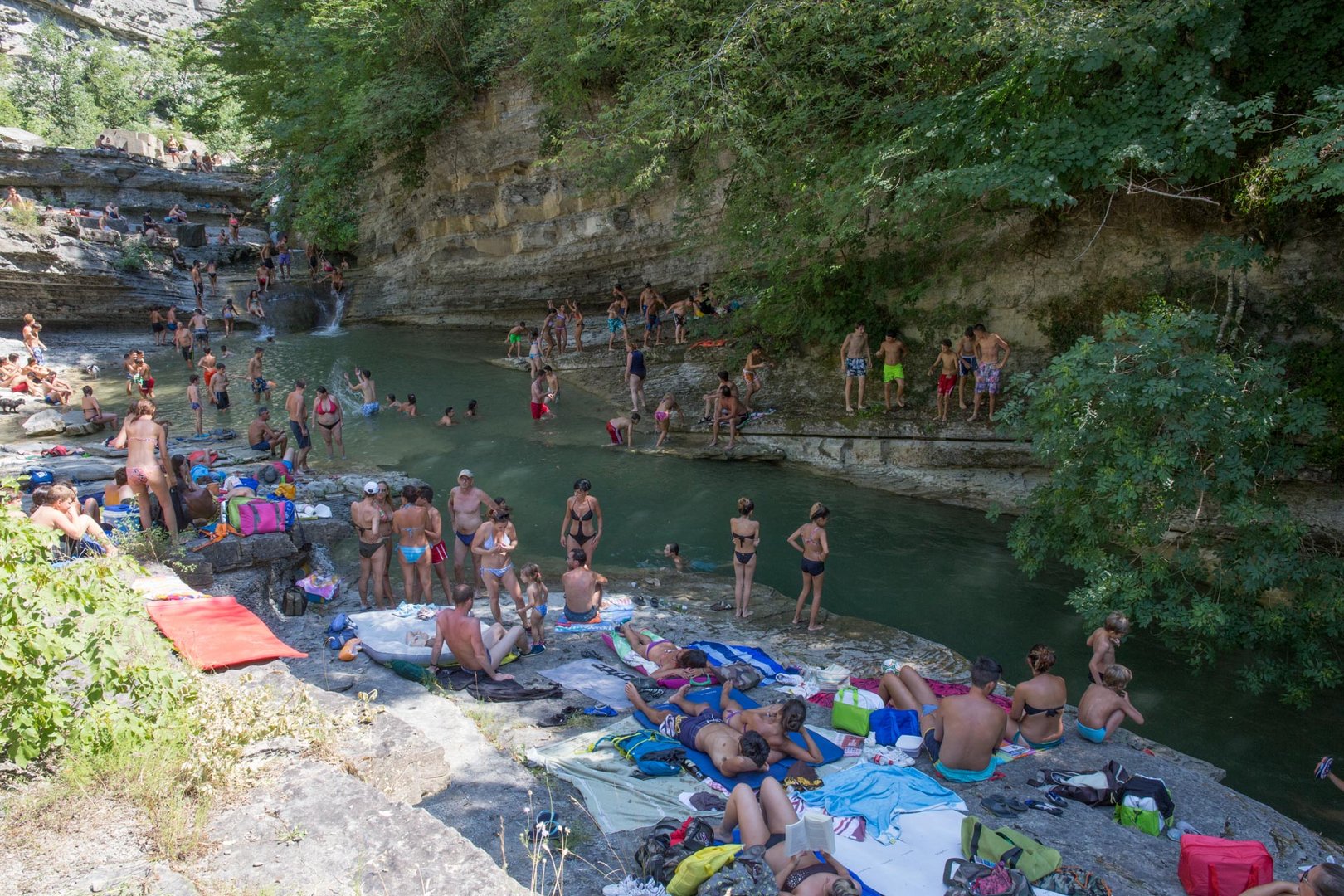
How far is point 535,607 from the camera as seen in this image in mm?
8664

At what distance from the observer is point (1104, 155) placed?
34.0 ft

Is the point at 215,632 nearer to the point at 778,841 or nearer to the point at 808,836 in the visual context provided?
the point at 778,841

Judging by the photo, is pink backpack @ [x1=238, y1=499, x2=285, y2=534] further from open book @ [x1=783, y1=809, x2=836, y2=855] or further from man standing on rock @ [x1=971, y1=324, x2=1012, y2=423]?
man standing on rock @ [x1=971, y1=324, x2=1012, y2=423]

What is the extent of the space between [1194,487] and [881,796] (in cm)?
486

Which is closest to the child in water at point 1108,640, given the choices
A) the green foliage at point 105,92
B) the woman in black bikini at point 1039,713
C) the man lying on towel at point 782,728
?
the woman in black bikini at point 1039,713

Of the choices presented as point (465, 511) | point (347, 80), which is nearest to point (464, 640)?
point (465, 511)

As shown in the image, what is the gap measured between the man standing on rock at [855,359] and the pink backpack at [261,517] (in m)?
8.82

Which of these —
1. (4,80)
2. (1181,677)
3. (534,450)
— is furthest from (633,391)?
(4,80)

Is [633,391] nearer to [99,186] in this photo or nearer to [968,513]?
[968,513]

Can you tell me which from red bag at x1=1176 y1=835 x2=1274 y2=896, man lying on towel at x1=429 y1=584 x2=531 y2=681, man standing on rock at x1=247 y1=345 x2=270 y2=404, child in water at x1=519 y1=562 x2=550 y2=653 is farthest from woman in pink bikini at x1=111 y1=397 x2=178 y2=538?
red bag at x1=1176 y1=835 x2=1274 y2=896

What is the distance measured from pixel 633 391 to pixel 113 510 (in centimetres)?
886

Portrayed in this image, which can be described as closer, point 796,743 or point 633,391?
point 796,743

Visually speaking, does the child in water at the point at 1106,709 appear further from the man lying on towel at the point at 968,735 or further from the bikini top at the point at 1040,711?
the man lying on towel at the point at 968,735

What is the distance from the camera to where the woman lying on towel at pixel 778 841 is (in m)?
4.30
